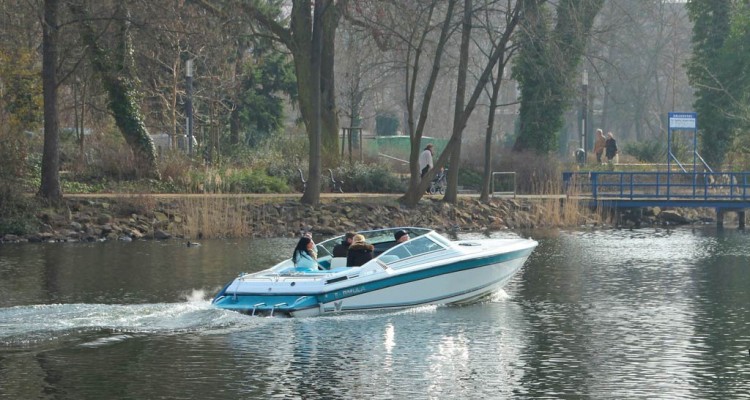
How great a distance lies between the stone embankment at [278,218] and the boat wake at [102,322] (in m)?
16.8

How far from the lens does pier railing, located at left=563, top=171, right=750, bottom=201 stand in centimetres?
4984

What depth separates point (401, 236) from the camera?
2612 centimetres

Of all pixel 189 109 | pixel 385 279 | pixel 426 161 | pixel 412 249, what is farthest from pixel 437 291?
pixel 189 109

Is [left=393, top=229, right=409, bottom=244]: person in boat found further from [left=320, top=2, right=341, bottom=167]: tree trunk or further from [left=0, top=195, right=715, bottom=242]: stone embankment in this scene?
[left=320, top=2, right=341, bottom=167]: tree trunk

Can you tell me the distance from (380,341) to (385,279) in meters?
2.70

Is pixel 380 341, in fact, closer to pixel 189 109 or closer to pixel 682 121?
pixel 189 109

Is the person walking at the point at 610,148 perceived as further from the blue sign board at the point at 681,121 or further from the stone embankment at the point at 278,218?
the stone embankment at the point at 278,218

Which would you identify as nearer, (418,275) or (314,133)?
(418,275)

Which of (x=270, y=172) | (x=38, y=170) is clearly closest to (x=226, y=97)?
(x=270, y=172)

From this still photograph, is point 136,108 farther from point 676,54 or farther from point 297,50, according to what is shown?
point 676,54

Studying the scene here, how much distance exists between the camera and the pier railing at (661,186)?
164ft

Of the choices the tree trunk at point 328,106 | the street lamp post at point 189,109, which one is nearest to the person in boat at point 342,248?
the street lamp post at point 189,109

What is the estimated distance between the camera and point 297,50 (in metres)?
49.5

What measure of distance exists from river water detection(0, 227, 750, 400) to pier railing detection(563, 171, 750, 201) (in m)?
17.3
